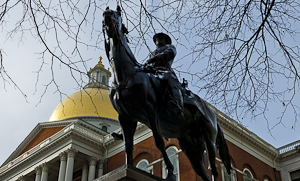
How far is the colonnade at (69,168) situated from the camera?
30312 millimetres

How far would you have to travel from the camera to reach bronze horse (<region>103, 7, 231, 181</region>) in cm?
563

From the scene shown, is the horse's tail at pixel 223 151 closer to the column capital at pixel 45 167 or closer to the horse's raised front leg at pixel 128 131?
the horse's raised front leg at pixel 128 131

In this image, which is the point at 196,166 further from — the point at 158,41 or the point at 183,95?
the point at 158,41

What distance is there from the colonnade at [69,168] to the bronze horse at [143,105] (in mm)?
25414

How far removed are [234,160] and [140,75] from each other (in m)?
24.4

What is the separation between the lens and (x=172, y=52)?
6332mm

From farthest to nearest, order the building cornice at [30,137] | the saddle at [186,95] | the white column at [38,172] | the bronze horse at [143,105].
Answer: the building cornice at [30,137], the white column at [38,172], the saddle at [186,95], the bronze horse at [143,105]

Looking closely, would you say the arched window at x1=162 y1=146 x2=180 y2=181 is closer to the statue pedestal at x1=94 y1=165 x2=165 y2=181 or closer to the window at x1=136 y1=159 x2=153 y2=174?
the window at x1=136 y1=159 x2=153 y2=174

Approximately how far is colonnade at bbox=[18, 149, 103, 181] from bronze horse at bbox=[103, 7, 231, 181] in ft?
83.4

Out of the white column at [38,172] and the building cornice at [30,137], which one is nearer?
the white column at [38,172]

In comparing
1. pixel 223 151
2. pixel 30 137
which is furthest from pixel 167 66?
pixel 30 137

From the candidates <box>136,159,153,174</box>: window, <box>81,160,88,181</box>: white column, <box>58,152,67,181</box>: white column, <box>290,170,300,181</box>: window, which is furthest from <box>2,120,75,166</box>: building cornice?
<box>290,170,300,181</box>: window

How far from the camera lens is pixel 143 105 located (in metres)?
5.59

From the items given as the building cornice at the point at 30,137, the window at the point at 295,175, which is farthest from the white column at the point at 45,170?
the window at the point at 295,175
